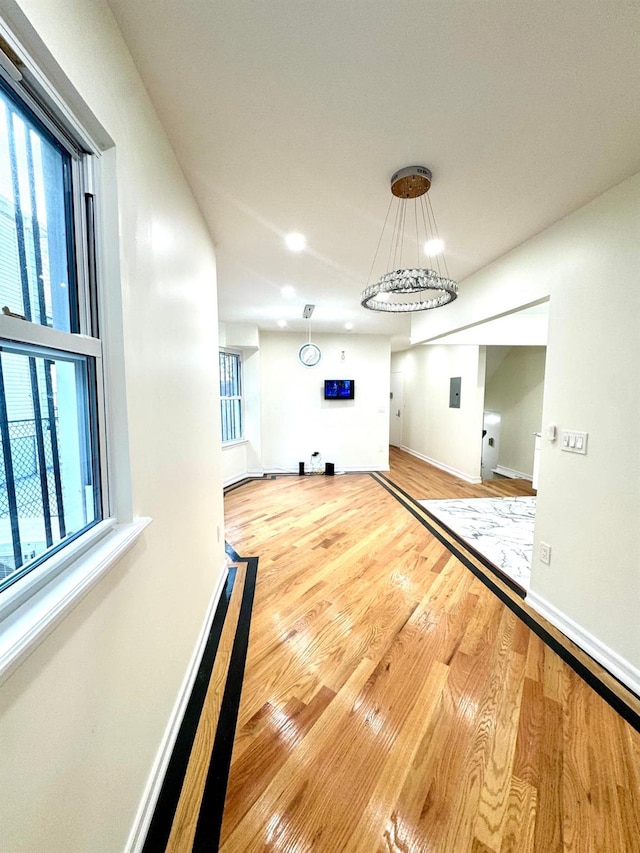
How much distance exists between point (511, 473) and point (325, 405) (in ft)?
12.9

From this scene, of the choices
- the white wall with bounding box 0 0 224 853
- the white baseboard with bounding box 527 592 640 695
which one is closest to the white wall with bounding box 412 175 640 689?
the white baseboard with bounding box 527 592 640 695

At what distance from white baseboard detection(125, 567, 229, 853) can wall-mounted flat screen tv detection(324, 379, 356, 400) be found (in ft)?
14.6

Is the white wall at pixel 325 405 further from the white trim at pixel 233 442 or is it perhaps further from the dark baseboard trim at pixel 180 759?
the dark baseboard trim at pixel 180 759

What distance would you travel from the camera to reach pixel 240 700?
57.7 inches

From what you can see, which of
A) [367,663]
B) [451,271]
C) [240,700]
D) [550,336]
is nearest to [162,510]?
[240,700]

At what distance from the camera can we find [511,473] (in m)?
6.11

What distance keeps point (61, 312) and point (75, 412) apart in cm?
27

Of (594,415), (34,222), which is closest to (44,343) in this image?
(34,222)

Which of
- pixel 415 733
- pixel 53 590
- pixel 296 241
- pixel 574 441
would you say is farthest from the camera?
pixel 296 241

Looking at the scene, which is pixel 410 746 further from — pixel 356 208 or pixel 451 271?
pixel 451 271

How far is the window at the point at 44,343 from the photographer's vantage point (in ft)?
2.11

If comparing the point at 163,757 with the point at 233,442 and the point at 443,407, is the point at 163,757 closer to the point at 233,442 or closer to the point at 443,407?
the point at 233,442

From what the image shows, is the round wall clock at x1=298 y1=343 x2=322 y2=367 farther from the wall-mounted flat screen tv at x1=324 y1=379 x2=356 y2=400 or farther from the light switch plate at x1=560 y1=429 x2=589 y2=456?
the light switch plate at x1=560 y1=429 x2=589 y2=456

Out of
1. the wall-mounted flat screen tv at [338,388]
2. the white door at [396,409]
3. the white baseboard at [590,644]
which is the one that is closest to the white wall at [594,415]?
the white baseboard at [590,644]
